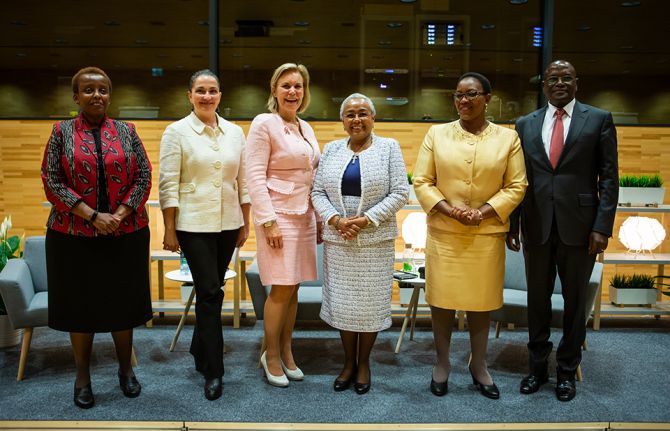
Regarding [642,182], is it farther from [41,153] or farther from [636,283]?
[41,153]

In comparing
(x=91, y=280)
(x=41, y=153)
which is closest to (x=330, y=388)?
(x=91, y=280)

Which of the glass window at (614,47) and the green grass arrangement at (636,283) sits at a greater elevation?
the glass window at (614,47)

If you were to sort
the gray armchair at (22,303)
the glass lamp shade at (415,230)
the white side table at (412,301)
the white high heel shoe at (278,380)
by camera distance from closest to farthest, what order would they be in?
the white high heel shoe at (278,380) → the gray armchair at (22,303) → the white side table at (412,301) → the glass lamp shade at (415,230)

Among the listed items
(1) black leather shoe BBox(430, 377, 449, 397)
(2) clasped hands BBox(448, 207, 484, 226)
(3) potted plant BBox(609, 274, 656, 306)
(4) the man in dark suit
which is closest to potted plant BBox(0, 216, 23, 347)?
(1) black leather shoe BBox(430, 377, 449, 397)

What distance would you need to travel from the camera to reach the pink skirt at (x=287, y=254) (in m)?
3.32

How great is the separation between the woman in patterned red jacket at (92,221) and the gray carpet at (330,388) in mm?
378

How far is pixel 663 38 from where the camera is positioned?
970 cm

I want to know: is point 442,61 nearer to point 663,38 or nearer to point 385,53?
point 385,53

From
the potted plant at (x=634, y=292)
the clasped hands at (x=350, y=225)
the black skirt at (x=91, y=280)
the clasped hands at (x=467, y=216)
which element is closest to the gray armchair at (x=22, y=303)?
the black skirt at (x=91, y=280)

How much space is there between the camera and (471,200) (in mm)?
3213

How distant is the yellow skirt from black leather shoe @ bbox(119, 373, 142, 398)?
176 centimetres

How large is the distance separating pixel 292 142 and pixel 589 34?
8.18 metres

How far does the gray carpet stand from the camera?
306 cm

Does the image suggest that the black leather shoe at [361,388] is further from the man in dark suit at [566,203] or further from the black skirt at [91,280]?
the black skirt at [91,280]
